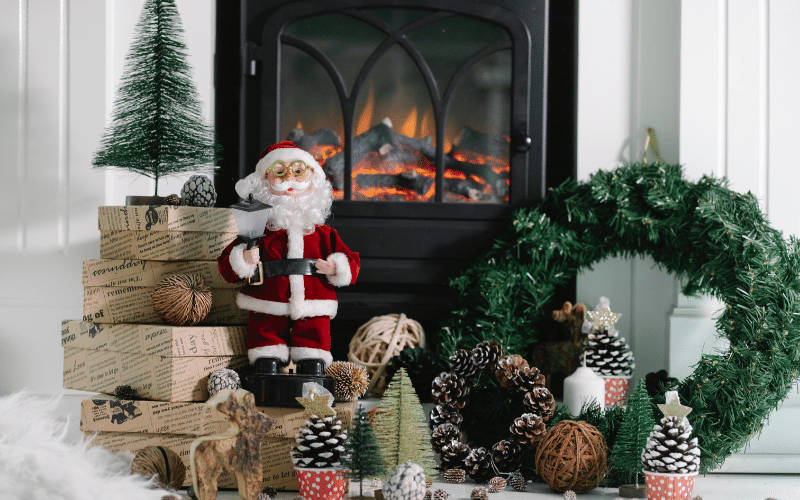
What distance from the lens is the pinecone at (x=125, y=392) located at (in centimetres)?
136

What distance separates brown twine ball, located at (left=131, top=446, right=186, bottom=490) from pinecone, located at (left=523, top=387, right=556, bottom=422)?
71 centimetres

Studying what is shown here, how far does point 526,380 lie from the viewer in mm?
1385

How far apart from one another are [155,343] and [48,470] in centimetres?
35

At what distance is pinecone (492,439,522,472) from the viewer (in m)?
1.38

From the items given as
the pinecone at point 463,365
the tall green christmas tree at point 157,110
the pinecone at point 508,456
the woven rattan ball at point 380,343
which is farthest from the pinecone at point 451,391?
the tall green christmas tree at point 157,110

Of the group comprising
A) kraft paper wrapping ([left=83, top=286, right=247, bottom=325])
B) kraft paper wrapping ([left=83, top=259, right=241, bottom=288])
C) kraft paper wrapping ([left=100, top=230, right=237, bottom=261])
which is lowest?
kraft paper wrapping ([left=83, top=286, right=247, bottom=325])

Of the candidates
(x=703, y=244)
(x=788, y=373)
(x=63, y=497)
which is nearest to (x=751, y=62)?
(x=703, y=244)

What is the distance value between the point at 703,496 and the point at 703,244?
578mm

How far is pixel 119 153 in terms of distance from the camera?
1.55m

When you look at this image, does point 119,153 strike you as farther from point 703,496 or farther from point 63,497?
point 703,496

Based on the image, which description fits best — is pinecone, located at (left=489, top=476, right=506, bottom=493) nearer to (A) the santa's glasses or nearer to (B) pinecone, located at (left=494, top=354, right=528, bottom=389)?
(B) pinecone, located at (left=494, top=354, right=528, bottom=389)

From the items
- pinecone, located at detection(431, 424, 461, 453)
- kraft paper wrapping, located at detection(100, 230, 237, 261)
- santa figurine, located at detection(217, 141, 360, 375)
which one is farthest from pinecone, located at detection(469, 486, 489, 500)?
kraft paper wrapping, located at detection(100, 230, 237, 261)

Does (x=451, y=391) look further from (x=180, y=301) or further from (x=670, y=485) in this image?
(x=180, y=301)

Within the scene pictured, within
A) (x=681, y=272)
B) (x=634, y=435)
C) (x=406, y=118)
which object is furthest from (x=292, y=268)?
(x=681, y=272)
